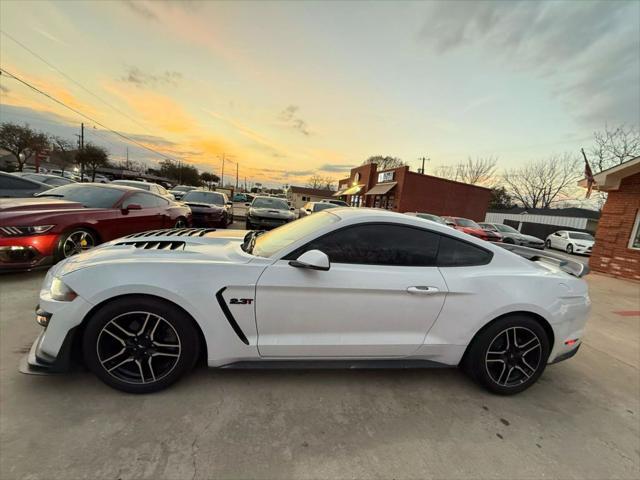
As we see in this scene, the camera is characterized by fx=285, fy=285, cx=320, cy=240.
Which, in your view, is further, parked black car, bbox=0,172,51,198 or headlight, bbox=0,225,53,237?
parked black car, bbox=0,172,51,198

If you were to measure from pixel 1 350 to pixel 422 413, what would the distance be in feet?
11.5

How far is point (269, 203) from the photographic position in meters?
11.0

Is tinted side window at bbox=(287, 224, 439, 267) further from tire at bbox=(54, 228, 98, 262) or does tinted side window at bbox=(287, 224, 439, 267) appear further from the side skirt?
tire at bbox=(54, 228, 98, 262)

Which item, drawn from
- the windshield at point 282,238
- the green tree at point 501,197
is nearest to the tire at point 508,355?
the windshield at point 282,238

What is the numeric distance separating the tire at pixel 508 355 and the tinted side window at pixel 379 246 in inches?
32.4

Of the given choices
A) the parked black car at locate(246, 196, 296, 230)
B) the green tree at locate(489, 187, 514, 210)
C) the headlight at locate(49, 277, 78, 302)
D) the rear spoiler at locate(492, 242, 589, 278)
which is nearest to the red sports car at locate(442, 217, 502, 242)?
the parked black car at locate(246, 196, 296, 230)

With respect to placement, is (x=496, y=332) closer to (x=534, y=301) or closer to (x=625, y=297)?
(x=534, y=301)

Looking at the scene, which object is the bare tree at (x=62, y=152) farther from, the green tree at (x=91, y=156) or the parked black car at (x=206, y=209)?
the parked black car at (x=206, y=209)

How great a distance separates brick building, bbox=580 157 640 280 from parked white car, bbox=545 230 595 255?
8337 mm

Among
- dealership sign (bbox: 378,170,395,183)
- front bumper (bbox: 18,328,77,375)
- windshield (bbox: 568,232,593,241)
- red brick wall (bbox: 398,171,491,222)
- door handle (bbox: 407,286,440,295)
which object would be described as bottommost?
front bumper (bbox: 18,328,77,375)

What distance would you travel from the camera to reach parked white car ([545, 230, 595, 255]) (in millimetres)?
15680

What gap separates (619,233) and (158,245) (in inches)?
484

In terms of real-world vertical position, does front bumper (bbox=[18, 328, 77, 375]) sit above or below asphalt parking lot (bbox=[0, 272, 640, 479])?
above

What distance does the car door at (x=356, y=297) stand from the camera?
2080 mm
